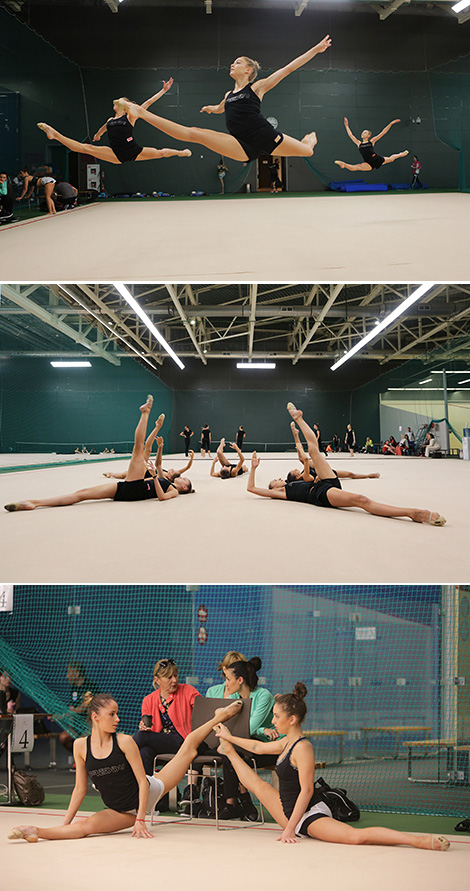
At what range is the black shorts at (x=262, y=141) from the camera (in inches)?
229

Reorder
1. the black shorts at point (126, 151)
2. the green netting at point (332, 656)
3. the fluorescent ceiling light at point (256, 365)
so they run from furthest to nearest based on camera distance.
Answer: the green netting at point (332, 656) < the black shorts at point (126, 151) < the fluorescent ceiling light at point (256, 365)

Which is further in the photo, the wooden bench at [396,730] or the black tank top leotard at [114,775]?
the wooden bench at [396,730]

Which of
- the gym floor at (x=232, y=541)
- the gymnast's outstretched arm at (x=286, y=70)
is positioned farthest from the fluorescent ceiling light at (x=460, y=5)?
the gym floor at (x=232, y=541)

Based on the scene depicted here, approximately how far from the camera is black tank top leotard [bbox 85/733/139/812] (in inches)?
145

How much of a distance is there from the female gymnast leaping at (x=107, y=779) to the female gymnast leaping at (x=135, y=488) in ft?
4.83

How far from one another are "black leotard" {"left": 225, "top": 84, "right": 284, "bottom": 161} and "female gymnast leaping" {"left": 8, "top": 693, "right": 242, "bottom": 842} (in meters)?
5.31

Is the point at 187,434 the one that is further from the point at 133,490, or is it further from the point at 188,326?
the point at 188,326

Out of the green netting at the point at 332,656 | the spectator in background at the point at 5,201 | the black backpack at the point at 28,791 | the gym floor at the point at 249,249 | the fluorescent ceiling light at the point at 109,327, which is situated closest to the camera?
the gym floor at the point at 249,249

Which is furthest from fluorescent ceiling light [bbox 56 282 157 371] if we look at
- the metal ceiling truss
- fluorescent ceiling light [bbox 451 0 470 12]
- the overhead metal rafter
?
fluorescent ceiling light [bbox 451 0 470 12]

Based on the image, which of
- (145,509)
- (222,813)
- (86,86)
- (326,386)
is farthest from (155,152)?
(86,86)

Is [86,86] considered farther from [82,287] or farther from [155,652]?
[155,652]

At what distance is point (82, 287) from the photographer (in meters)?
4.61

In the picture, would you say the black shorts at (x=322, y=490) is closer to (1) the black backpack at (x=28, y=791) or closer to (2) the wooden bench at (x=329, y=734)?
(2) the wooden bench at (x=329, y=734)

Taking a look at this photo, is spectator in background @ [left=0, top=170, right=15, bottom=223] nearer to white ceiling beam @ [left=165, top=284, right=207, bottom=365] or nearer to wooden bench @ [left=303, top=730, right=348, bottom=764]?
white ceiling beam @ [left=165, top=284, right=207, bottom=365]
